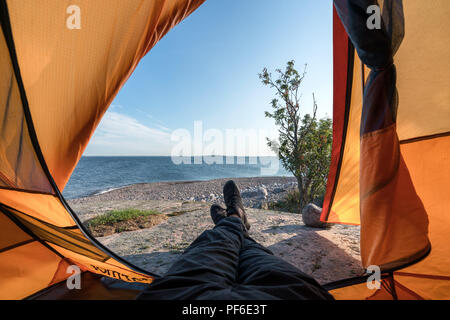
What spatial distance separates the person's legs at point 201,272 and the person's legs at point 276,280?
80mm

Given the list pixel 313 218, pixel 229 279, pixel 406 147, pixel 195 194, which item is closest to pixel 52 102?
pixel 229 279

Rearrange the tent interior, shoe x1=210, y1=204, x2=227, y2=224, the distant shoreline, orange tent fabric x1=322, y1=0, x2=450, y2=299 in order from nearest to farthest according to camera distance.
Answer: the tent interior < orange tent fabric x1=322, y1=0, x2=450, y2=299 < shoe x1=210, y1=204, x2=227, y2=224 < the distant shoreline

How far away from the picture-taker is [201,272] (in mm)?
817

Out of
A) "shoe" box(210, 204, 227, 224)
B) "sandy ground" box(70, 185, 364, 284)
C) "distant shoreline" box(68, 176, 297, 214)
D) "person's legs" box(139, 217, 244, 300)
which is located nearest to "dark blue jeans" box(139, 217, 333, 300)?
"person's legs" box(139, 217, 244, 300)

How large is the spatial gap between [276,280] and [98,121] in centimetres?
144

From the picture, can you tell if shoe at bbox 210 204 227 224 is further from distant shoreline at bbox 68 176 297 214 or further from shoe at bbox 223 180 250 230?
distant shoreline at bbox 68 176 297 214

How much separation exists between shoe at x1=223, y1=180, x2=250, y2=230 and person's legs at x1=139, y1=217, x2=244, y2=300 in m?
1.06

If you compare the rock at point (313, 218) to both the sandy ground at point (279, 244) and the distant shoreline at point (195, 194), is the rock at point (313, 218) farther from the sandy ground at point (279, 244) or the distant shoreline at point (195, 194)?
the distant shoreline at point (195, 194)

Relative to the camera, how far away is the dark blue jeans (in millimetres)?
683

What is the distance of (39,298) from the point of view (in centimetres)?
99

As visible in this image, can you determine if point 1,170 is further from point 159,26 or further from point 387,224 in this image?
point 387,224

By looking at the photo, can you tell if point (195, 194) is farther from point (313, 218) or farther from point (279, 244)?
point (279, 244)

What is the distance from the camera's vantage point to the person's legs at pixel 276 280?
0.70 m
